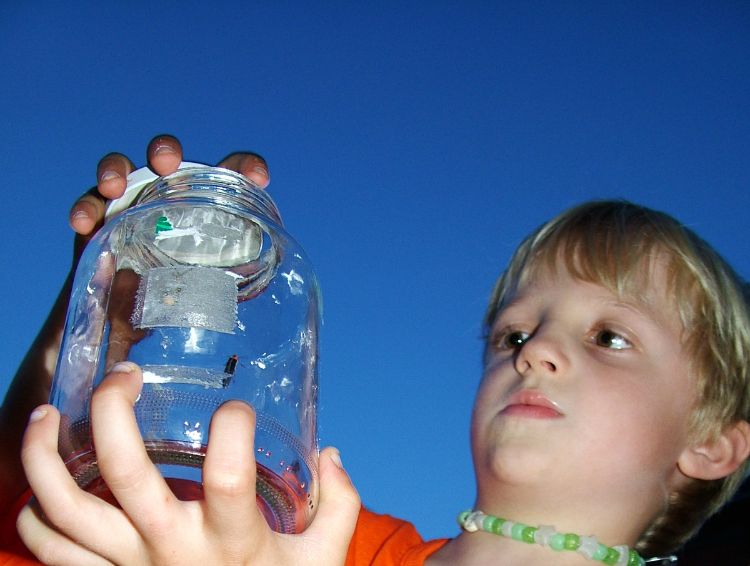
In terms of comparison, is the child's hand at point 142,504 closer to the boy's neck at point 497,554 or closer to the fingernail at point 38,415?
the fingernail at point 38,415

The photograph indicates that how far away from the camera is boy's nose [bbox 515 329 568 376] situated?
89cm

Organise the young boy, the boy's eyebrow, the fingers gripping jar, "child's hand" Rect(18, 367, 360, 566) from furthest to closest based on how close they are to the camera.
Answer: the boy's eyebrow
the young boy
the fingers gripping jar
"child's hand" Rect(18, 367, 360, 566)

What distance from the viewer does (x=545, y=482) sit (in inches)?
33.7

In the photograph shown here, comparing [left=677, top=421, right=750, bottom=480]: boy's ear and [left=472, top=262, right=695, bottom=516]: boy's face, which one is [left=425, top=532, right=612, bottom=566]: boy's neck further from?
[left=677, top=421, right=750, bottom=480]: boy's ear

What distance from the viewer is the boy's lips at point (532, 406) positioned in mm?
863

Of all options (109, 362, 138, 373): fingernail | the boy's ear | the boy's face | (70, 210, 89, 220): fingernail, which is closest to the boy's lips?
the boy's face

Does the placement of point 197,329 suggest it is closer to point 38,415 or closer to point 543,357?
point 38,415

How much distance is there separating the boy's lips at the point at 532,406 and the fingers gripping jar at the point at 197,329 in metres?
0.25

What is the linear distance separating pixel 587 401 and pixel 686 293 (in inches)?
11.3

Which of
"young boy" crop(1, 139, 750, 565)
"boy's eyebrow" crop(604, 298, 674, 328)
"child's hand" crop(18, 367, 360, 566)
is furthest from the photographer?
"boy's eyebrow" crop(604, 298, 674, 328)

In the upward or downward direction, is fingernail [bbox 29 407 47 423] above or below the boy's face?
below

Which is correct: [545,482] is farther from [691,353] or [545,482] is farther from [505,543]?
[691,353]

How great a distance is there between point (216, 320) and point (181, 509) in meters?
0.17

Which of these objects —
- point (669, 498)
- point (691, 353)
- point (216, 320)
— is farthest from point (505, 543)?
point (216, 320)
